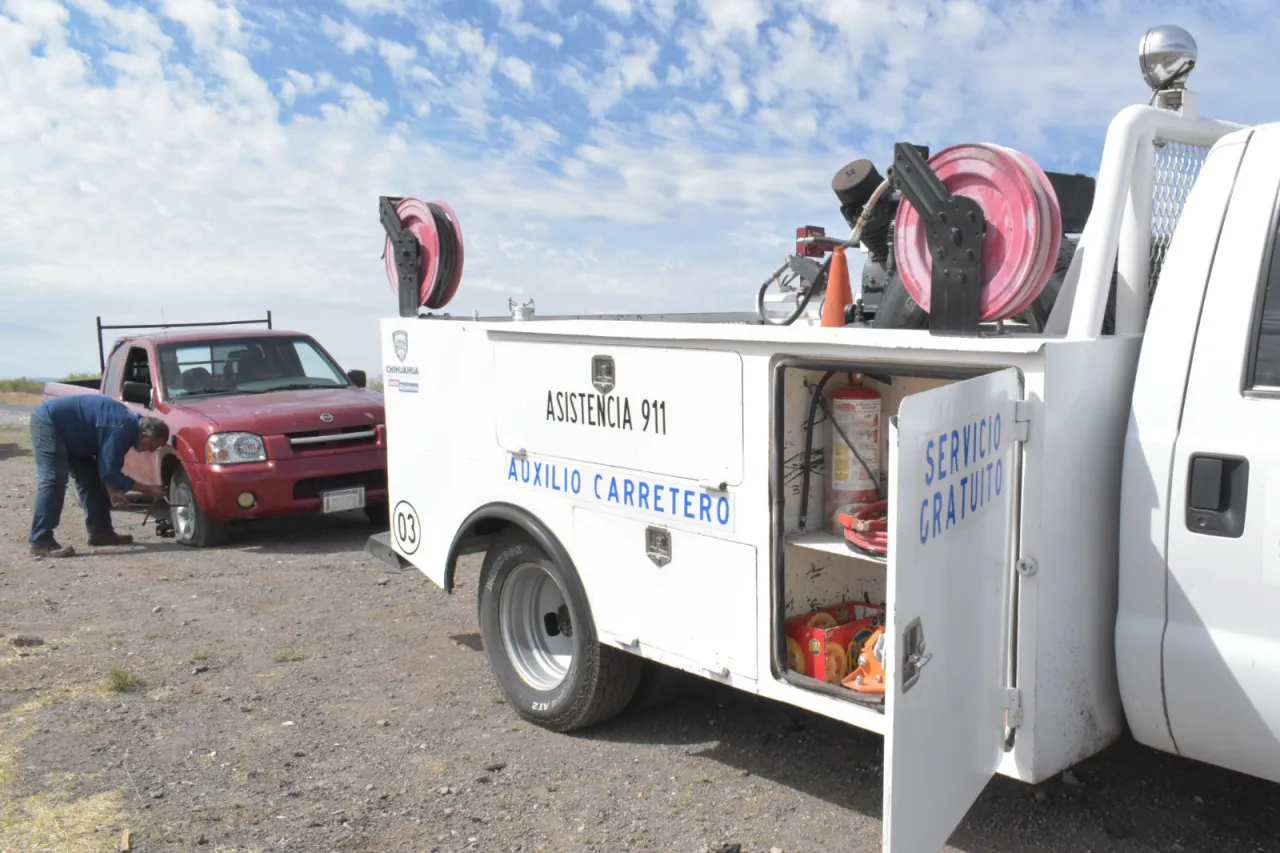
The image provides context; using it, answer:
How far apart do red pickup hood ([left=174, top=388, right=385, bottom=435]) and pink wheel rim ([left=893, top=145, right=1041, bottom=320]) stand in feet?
21.7

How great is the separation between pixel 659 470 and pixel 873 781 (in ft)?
4.59

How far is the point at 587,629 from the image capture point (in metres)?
4.36

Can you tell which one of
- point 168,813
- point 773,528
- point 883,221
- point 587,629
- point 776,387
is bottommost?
point 168,813

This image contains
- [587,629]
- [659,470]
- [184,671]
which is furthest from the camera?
[184,671]

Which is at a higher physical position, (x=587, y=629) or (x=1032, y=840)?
(x=587, y=629)

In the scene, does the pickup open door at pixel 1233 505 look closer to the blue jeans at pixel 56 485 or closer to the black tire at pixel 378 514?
the black tire at pixel 378 514

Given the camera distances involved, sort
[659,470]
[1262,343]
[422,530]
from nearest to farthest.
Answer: [1262,343] < [659,470] < [422,530]

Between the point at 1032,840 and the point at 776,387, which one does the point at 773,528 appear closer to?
the point at 776,387

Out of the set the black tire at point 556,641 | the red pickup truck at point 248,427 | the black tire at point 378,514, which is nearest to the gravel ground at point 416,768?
the black tire at point 556,641

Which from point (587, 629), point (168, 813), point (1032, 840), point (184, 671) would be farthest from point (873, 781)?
point (184, 671)

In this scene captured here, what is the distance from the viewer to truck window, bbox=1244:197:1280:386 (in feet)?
9.23

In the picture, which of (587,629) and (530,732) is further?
(530,732)

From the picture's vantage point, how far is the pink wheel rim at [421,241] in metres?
5.56

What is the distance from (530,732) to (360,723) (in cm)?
78
